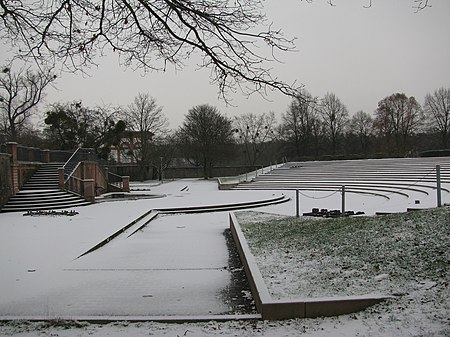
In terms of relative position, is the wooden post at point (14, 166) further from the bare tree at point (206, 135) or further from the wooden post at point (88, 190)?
the bare tree at point (206, 135)

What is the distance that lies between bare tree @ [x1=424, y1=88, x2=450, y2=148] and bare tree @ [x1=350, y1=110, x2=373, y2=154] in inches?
449

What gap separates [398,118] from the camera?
56.2 meters

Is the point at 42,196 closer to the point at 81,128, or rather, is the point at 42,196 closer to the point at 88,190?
the point at 88,190

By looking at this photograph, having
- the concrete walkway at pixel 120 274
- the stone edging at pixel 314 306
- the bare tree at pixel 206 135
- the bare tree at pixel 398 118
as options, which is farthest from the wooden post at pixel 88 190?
the bare tree at pixel 398 118

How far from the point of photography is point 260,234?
9.87 m

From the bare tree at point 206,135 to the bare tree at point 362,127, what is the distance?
22614 millimetres

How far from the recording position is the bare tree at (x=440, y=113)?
2025 inches

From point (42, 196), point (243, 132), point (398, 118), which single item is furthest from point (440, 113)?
point (42, 196)

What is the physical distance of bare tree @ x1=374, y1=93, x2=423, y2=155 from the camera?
55125 mm

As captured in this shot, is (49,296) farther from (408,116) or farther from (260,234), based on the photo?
(408,116)

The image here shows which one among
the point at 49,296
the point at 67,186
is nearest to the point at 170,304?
the point at 49,296

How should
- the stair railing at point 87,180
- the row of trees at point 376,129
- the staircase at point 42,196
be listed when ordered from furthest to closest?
1. the row of trees at point 376,129
2. the stair railing at point 87,180
3. the staircase at point 42,196

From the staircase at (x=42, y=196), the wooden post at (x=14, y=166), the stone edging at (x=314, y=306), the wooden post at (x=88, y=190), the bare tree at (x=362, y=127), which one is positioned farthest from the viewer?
the bare tree at (x=362, y=127)

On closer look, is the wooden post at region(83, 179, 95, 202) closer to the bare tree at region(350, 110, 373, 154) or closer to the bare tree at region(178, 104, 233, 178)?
the bare tree at region(178, 104, 233, 178)
